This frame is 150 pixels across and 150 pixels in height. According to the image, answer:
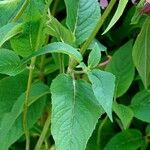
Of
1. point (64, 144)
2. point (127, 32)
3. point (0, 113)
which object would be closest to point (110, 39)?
point (127, 32)

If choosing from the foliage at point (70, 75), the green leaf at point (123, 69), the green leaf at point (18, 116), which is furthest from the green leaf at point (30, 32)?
the green leaf at point (123, 69)

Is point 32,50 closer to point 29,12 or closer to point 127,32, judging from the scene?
point 29,12

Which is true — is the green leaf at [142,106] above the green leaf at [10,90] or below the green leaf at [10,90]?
below

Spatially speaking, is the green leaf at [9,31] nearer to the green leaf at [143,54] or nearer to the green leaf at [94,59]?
the green leaf at [94,59]

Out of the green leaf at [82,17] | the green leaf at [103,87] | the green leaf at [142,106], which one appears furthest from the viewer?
the green leaf at [142,106]

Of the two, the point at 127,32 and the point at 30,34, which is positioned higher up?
the point at 30,34

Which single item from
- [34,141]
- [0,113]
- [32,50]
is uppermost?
[32,50]

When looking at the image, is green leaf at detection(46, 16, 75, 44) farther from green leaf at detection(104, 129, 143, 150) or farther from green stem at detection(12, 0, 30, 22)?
green leaf at detection(104, 129, 143, 150)
